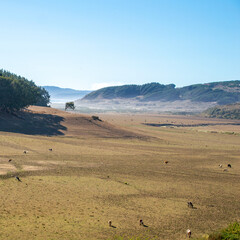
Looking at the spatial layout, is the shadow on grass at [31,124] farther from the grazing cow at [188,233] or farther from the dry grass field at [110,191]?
the grazing cow at [188,233]

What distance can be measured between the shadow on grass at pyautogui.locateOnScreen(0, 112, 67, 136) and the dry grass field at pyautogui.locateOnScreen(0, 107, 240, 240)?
38.6ft

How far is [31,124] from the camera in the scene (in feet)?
261

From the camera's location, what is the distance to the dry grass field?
78.2ft

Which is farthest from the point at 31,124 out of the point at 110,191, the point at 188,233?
the point at 188,233

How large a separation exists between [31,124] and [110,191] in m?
51.2

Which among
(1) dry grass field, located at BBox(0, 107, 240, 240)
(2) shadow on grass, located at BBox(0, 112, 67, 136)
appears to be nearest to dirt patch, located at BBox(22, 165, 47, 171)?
(1) dry grass field, located at BBox(0, 107, 240, 240)

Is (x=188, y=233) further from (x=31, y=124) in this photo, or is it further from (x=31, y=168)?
(x=31, y=124)

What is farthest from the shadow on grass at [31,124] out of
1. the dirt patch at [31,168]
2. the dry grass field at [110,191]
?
the dirt patch at [31,168]

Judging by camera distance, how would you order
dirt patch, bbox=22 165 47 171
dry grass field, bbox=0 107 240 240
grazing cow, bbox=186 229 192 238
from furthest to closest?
dirt patch, bbox=22 165 47 171, dry grass field, bbox=0 107 240 240, grazing cow, bbox=186 229 192 238

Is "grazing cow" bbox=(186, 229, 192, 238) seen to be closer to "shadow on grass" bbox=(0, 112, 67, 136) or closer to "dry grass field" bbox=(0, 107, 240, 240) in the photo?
A: "dry grass field" bbox=(0, 107, 240, 240)

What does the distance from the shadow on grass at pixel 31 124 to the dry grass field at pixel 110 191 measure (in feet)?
38.6

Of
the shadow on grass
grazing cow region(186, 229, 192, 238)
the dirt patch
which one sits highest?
the shadow on grass

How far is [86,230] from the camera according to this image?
23.2 meters

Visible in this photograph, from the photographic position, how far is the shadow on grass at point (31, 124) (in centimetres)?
7364
